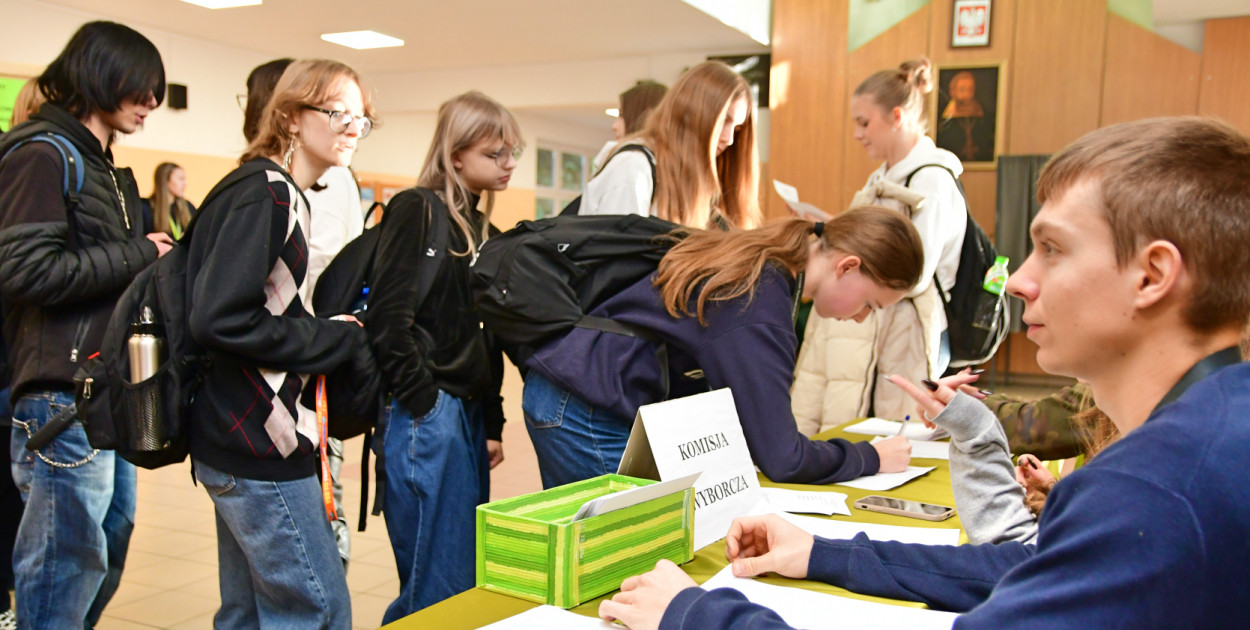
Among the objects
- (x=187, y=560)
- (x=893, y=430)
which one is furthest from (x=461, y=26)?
(x=893, y=430)

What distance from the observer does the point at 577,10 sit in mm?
7492

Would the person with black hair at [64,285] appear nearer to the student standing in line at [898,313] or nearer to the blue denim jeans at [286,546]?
the blue denim jeans at [286,546]

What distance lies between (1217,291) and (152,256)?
207 centimetres

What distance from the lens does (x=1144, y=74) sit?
7.15 m

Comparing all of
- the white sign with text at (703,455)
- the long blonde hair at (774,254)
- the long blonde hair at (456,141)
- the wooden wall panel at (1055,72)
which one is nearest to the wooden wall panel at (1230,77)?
the wooden wall panel at (1055,72)

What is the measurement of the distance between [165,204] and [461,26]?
131 inches

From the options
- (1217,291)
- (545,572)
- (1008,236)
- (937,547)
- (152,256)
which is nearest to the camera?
(1217,291)

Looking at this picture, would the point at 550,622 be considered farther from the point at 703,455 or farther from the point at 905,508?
the point at 905,508

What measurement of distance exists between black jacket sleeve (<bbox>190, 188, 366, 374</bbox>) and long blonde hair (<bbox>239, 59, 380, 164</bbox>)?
1.04 feet

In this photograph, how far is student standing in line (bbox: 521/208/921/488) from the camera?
5.36 ft

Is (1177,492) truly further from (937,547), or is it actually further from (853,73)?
(853,73)

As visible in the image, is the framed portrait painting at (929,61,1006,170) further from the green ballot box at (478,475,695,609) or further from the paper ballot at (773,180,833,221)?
the green ballot box at (478,475,695,609)

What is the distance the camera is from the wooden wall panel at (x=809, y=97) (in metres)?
7.80

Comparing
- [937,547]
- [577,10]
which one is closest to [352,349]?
[937,547]
